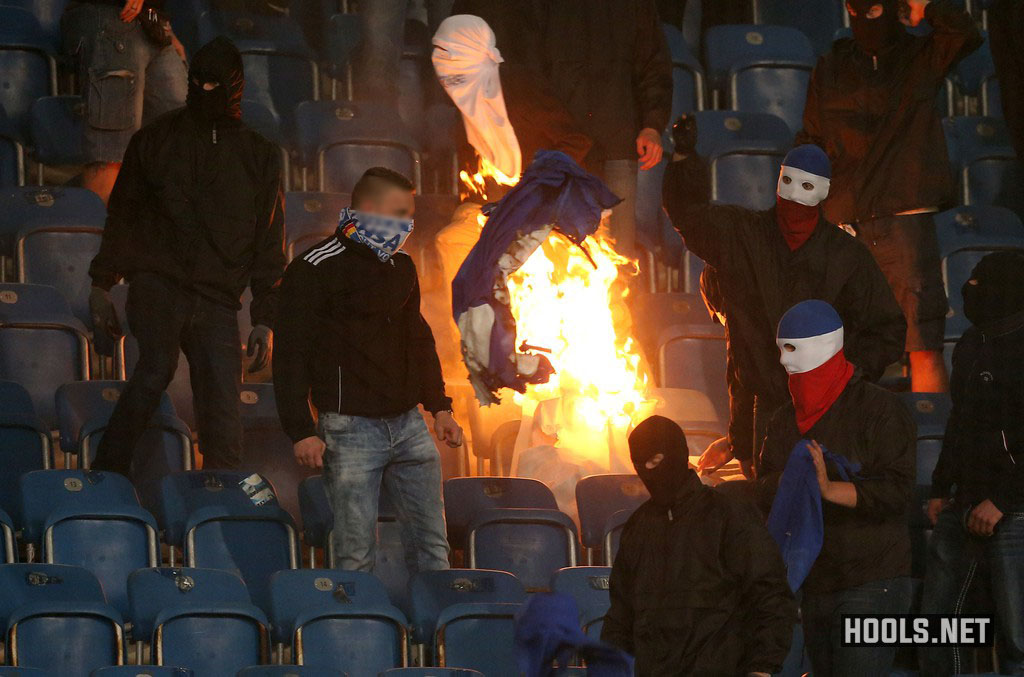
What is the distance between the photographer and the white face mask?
6.23 metres

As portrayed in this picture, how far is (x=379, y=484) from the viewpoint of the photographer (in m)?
6.04

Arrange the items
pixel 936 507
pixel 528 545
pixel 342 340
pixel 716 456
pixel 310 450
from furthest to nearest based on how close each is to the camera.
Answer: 1. pixel 716 456
2. pixel 528 545
3. pixel 936 507
4. pixel 342 340
5. pixel 310 450

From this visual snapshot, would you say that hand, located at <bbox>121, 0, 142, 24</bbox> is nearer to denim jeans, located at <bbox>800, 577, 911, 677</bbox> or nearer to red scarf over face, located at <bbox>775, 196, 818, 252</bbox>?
red scarf over face, located at <bbox>775, 196, 818, 252</bbox>

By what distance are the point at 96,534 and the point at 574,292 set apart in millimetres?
2564

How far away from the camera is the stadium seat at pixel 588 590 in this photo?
19.2 ft

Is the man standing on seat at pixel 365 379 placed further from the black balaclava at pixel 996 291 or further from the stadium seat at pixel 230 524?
the black balaclava at pixel 996 291

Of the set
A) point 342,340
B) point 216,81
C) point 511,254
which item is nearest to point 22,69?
point 216,81

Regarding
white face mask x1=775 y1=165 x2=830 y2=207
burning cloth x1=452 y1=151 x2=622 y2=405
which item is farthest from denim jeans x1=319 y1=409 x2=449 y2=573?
white face mask x1=775 y1=165 x2=830 y2=207

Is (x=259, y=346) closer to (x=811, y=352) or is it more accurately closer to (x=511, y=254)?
(x=511, y=254)

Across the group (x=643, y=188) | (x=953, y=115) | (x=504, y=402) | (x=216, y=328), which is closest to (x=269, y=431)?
(x=216, y=328)

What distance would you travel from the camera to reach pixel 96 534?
619 centimetres

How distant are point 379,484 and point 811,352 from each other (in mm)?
1552

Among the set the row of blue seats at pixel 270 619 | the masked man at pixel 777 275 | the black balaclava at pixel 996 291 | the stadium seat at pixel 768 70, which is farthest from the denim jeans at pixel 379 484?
the stadium seat at pixel 768 70

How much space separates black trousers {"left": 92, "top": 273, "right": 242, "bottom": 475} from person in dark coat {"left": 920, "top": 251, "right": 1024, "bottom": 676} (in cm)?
268
